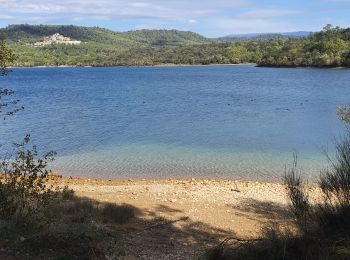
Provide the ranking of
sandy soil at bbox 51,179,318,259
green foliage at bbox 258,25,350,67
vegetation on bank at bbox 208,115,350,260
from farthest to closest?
green foliage at bbox 258,25,350,67 < sandy soil at bbox 51,179,318,259 < vegetation on bank at bbox 208,115,350,260

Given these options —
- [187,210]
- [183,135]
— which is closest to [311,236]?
[187,210]

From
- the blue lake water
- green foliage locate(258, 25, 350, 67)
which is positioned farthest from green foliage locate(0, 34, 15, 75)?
green foliage locate(258, 25, 350, 67)

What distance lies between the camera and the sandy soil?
386 inches

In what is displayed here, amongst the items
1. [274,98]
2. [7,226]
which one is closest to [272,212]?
[7,226]

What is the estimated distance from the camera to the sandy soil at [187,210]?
980 cm

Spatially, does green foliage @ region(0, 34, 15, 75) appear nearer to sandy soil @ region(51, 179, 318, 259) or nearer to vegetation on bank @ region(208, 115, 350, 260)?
sandy soil @ region(51, 179, 318, 259)

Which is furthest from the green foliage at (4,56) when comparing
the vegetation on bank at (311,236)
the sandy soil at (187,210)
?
the vegetation on bank at (311,236)

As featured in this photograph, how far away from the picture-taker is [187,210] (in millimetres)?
13148

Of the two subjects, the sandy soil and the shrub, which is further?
the sandy soil

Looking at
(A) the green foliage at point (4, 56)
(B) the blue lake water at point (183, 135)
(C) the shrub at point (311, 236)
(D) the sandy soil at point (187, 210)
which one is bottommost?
(B) the blue lake water at point (183, 135)

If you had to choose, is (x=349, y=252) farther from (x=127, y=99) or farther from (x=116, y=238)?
(x=127, y=99)

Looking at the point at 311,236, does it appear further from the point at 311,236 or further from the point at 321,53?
the point at 321,53

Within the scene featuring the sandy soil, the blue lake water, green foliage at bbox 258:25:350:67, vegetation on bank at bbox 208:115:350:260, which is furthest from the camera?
green foliage at bbox 258:25:350:67

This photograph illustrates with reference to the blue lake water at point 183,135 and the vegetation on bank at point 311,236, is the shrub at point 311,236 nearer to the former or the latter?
the vegetation on bank at point 311,236
